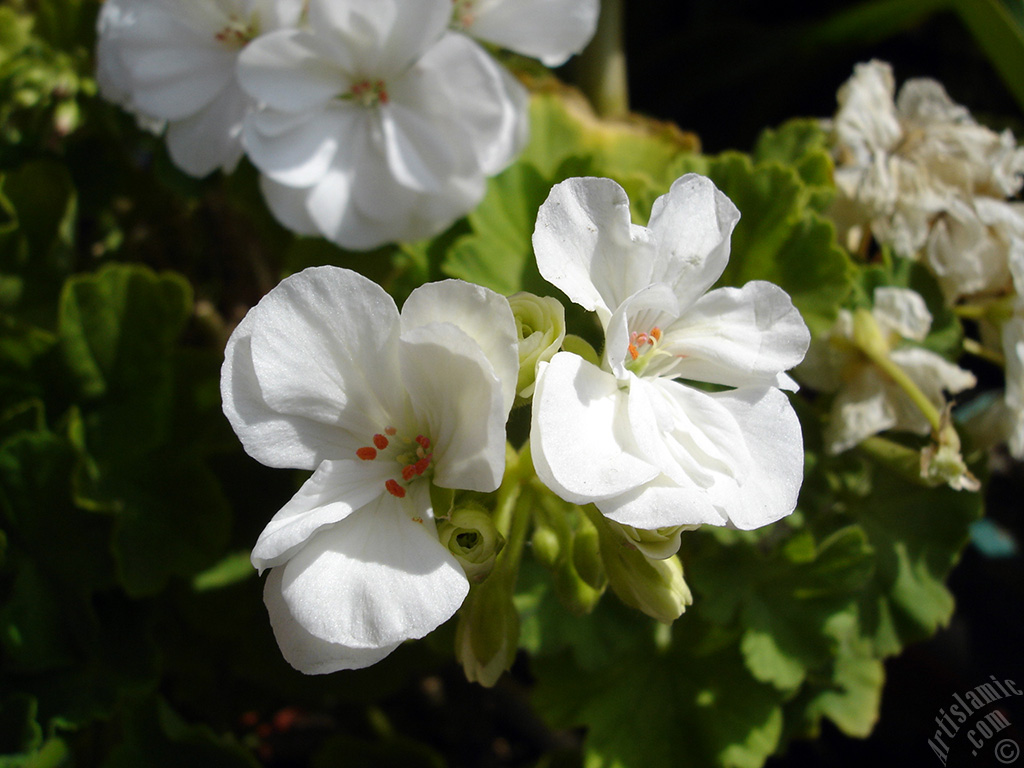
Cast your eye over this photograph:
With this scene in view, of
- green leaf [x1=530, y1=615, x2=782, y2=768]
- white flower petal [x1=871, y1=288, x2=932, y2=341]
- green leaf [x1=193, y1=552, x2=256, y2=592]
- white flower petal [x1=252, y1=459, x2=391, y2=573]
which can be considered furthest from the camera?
green leaf [x1=193, y1=552, x2=256, y2=592]

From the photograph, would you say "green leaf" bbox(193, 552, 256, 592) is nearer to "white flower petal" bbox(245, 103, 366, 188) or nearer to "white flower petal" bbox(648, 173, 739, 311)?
"white flower petal" bbox(245, 103, 366, 188)

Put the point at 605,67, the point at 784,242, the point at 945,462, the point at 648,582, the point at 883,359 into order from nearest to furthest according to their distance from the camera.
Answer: the point at 648,582, the point at 945,462, the point at 883,359, the point at 784,242, the point at 605,67

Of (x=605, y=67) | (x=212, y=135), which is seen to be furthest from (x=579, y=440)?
(x=605, y=67)

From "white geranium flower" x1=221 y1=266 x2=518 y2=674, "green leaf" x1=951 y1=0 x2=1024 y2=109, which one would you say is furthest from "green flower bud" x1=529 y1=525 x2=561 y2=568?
"green leaf" x1=951 y1=0 x2=1024 y2=109

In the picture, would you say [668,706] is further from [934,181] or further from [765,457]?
[934,181]

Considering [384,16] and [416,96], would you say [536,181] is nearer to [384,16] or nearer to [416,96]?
[416,96]
